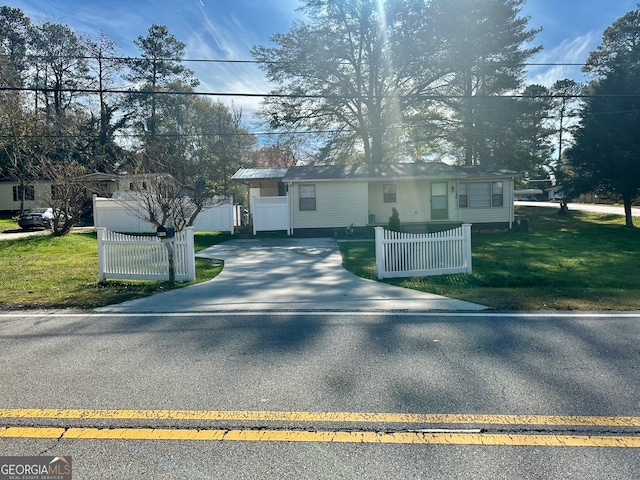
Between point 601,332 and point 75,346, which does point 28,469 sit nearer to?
point 75,346

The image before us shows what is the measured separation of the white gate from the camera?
21.4 m

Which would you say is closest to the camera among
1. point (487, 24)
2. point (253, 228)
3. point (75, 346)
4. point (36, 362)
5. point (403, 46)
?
point (36, 362)

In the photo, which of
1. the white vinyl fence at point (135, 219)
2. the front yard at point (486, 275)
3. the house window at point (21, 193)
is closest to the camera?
the front yard at point (486, 275)

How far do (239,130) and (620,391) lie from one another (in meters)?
39.1

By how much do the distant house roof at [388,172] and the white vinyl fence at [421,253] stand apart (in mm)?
11024

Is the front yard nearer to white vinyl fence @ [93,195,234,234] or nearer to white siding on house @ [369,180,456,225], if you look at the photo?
white siding on house @ [369,180,456,225]

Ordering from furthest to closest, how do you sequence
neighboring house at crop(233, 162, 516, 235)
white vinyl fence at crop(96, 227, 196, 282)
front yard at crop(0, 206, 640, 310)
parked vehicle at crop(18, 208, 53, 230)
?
parked vehicle at crop(18, 208, 53, 230), neighboring house at crop(233, 162, 516, 235), white vinyl fence at crop(96, 227, 196, 282), front yard at crop(0, 206, 640, 310)

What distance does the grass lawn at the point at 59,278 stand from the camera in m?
7.82

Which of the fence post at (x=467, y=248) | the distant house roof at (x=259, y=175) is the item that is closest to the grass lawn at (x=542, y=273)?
the fence post at (x=467, y=248)

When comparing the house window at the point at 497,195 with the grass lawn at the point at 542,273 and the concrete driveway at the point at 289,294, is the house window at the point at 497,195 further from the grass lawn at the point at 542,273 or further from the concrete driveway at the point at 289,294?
the concrete driveway at the point at 289,294

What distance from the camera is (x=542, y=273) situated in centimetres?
1016

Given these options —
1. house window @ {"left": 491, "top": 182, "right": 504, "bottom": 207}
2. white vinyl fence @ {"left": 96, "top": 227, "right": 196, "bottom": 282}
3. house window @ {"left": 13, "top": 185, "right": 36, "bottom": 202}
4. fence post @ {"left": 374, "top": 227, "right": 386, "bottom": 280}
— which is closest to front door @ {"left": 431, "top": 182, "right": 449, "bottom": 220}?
house window @ {"left": 491, "top": 182, "right": 504, "bottom": 207}

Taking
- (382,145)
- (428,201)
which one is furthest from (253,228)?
(382,145)

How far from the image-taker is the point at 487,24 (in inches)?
1094
